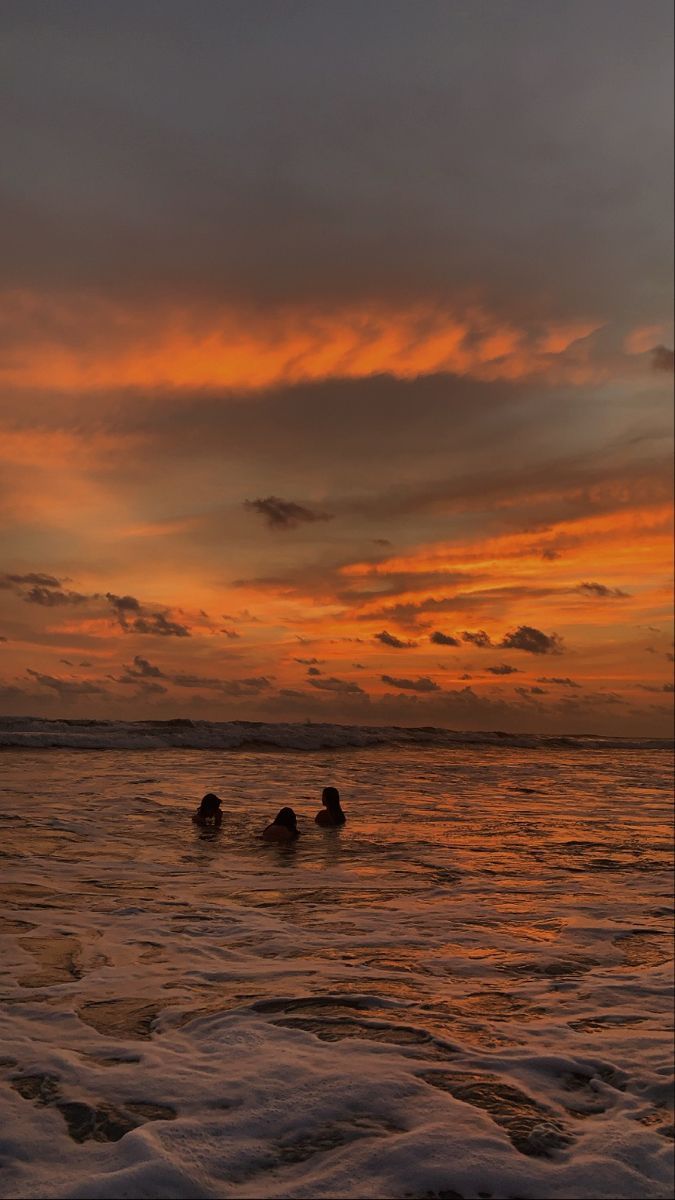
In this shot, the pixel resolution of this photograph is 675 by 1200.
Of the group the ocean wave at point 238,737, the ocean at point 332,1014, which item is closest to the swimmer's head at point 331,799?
the ocean at point 332,1014

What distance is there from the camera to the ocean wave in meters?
42.0

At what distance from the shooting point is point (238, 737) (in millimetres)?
49594

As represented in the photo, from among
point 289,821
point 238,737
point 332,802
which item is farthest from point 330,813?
point 238,737

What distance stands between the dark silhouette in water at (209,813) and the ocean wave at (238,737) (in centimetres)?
2468

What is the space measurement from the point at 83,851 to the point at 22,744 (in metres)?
28.5

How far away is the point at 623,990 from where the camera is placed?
7586mm

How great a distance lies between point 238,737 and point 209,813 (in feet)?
110

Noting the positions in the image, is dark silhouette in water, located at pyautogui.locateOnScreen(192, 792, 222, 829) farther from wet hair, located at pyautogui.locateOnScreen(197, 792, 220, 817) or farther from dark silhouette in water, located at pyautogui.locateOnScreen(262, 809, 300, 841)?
dark silhouette in water, located at pyautogui.locateOnScreen(262, 809, 300, 841)

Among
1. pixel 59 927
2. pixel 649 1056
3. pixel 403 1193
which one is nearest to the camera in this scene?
pixel 403 1193

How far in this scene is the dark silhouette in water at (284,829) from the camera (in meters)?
15.1

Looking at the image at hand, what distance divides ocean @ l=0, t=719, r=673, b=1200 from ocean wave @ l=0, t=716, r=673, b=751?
86.6 feet

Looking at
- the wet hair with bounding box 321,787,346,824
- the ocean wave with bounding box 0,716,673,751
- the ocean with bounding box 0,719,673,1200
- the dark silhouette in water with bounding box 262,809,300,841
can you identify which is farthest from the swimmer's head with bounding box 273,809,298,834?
the ocean wave with bounding box 0,716,673,751

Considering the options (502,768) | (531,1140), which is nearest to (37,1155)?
(531,1140)

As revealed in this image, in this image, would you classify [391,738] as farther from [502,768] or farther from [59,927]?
[59,927]
